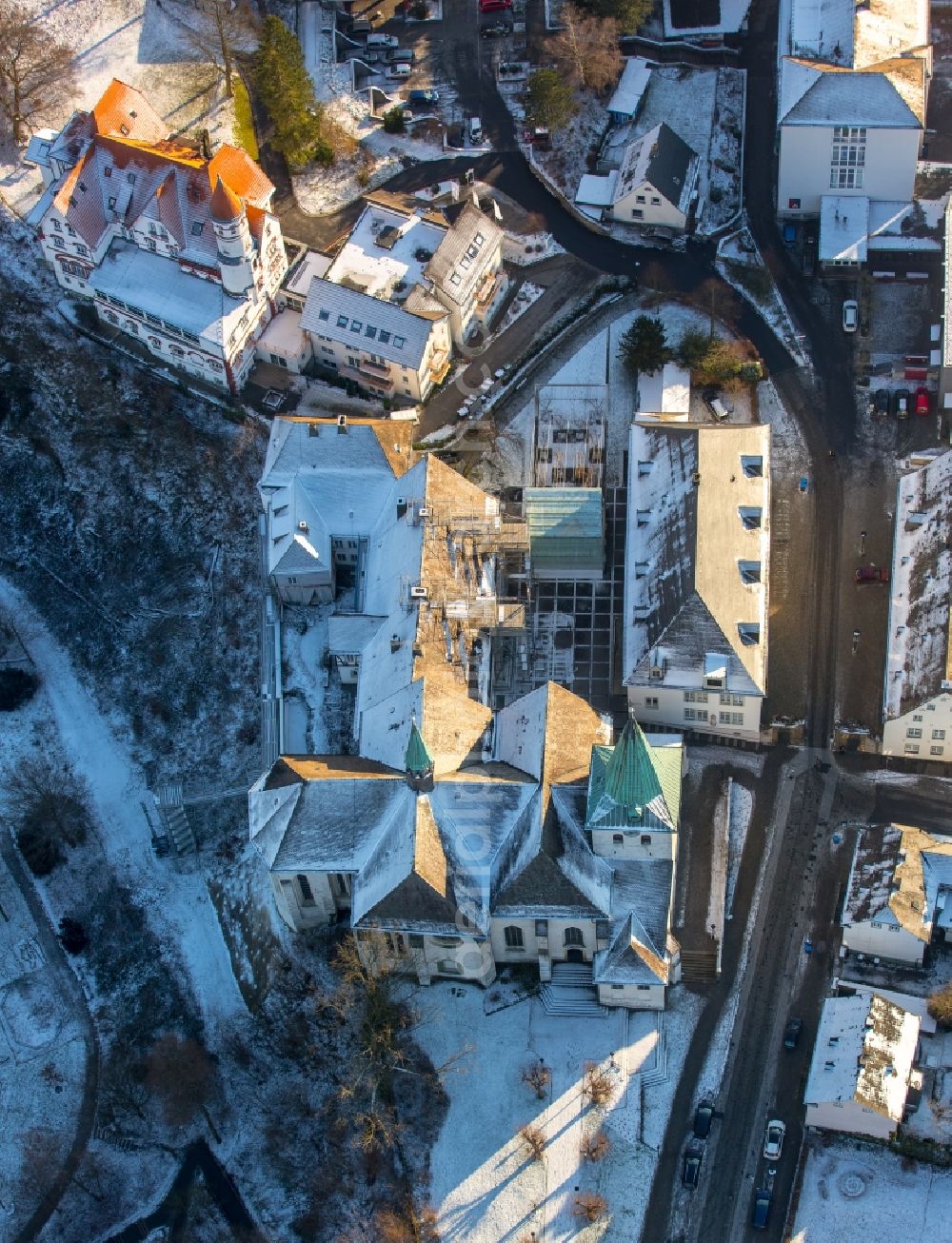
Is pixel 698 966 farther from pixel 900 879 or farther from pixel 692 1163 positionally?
pixel 900 879

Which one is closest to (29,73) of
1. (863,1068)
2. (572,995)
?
(572,995)

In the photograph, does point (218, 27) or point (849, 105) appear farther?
point (218, 27)

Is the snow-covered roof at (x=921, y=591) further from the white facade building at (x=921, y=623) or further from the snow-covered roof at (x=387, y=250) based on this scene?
the snow-covered roof at (x=387, y=250)

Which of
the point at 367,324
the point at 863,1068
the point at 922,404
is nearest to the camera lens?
the point at 863,1068

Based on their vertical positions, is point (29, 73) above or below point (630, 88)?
above

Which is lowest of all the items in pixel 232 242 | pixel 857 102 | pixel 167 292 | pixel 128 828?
pixel 128 828

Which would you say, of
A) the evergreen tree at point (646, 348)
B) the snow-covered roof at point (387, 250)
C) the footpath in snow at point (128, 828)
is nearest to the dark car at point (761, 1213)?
the footpath in snow at point (128, 828)

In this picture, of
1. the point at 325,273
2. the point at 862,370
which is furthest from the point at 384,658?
the point at 862,370

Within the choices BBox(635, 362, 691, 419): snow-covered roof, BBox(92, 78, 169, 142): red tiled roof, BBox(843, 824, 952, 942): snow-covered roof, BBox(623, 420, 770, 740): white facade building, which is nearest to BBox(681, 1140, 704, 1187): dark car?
BBox(843, 824, 952, 942): snow-covered roof

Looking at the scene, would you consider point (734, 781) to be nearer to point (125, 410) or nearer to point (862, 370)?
point (862, 370)
